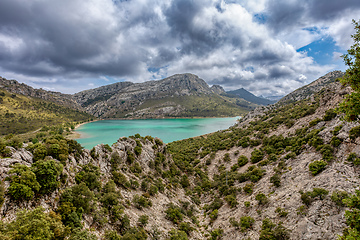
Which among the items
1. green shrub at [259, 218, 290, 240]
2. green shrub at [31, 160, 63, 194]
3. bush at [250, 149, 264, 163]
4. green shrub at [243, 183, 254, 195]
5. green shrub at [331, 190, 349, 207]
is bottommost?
green shrub at [243, 183, 254, 195]

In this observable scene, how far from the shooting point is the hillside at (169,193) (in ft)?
41.7

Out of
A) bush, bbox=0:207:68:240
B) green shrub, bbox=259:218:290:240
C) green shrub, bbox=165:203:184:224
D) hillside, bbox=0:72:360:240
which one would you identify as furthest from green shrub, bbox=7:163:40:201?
green shrub, bbox=259:218:290:240

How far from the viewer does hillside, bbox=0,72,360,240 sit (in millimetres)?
12711

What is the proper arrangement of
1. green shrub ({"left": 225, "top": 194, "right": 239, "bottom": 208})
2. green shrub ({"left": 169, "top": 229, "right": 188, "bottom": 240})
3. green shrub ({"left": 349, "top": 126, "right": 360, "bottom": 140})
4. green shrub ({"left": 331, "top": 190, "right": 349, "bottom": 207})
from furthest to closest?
green shrub ({"left": 225, "top": 194, "right": 239, "bottom": 208}) < green shrub ({"left": 349, "top": 126, "right": 360, "bottom": 140}) < green shrub ({"left": 169, "top": 229, "right": 188, "bottom": 240}) < green shrub ({"left": 331, "top": 190, "right": 349, "bottom": 207})

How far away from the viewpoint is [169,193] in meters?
31.7

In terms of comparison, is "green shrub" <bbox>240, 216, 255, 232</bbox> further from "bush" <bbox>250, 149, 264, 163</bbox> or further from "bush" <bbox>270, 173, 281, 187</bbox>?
"bush" <bbox>250, 149, 264, 163</bbox>

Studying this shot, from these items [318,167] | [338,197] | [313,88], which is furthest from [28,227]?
[313,88]

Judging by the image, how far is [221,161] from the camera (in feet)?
167

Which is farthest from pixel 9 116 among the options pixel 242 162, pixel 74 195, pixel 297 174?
pixel 297 174

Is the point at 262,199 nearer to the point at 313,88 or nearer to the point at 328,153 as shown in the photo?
the point at 328,153

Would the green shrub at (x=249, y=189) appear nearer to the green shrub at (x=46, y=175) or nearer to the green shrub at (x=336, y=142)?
the green shrub at (x=336, y=142)

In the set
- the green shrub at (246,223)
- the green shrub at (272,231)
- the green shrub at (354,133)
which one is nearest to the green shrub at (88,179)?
the green shrub at (246,223)

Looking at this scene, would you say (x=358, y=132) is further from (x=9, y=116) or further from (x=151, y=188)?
(x=9, y=116)

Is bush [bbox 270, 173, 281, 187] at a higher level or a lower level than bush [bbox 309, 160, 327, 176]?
lower
